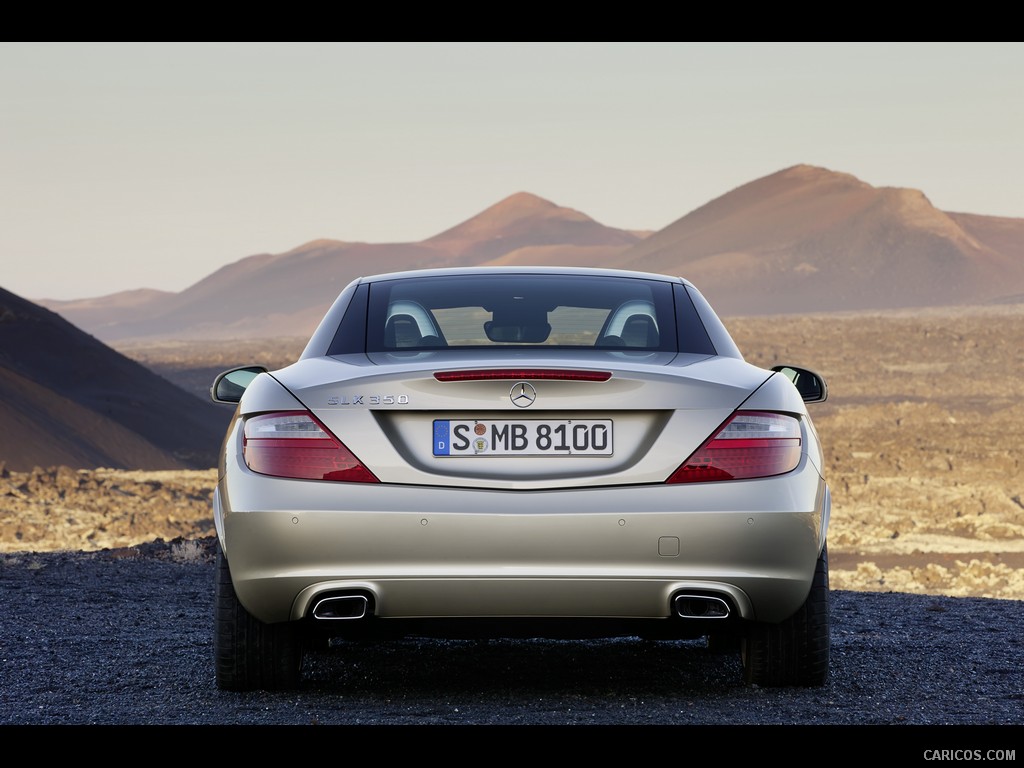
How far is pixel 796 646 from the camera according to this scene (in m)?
5.59

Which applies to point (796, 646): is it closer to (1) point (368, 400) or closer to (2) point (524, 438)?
(2) point (524, 438)

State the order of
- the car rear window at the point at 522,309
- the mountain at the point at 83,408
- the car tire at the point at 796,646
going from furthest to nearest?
1. the mountain at the point at 83,408
2. the car rear window at the point at 522,309
3. the car tire at the point at 796,646

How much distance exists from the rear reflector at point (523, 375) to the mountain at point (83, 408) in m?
24.4

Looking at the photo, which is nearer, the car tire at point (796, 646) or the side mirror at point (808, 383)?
the car tire at point (796, 646)

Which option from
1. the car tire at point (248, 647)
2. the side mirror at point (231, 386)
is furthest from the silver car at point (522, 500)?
the side mirror at point (231, 386)

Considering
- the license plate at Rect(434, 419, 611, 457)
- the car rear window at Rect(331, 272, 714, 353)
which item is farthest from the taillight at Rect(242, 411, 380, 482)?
the car rear window at Rect(331, 272, 714, 353)

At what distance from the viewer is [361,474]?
16.6ft

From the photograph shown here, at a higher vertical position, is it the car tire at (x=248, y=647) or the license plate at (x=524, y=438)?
the license plate at (x=524, y=438)

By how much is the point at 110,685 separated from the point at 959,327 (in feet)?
243

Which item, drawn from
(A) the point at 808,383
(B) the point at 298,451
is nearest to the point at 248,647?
(B) the point at 298,451

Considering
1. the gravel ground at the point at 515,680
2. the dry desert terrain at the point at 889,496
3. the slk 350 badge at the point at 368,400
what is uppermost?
the slk 350 badge at the point at 368,400

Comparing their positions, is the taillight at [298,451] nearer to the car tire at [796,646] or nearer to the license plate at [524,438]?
the license plate at [524,438]

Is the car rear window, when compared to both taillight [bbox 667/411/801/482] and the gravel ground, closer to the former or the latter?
taillight [bbox 667/411/801/482]

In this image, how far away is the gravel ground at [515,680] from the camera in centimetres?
530
